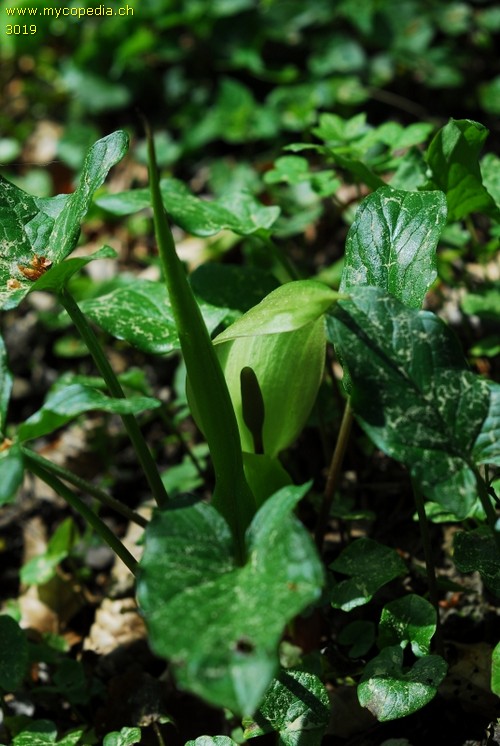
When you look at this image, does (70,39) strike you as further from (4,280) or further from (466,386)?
(466,386)

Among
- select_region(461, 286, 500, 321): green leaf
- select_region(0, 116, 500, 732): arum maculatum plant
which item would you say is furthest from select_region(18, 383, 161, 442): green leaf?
select_region(461, 286, 500, 321): green leaf

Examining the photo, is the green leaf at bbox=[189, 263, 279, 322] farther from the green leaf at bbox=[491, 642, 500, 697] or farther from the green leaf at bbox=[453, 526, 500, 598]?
the green leaf at bbox=[491, 642, 500, 697]

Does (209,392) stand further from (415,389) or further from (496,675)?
(496,675)

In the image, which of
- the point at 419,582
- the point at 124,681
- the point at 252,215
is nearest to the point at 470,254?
the point at 252,215

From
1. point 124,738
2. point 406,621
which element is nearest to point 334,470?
point 406,621

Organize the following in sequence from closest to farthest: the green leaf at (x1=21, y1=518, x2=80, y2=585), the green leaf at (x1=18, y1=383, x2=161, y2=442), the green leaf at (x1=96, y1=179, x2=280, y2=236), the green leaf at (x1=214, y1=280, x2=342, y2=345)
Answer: the green leaf at (x1=18, y1=383, x2=161, y2=442)
the green leaf at (x1=214, y1=280, x2=342, y2=345)
the green leaf at (x1=96, y1=179, x2=280, y2=236)
the green leaf at (x1=21, y1=518, x2=80, y2=585)

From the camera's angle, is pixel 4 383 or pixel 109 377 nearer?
pixel 4 383

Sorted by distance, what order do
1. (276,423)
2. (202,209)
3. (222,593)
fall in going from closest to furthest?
(222,593), (276,423), (202,209)
